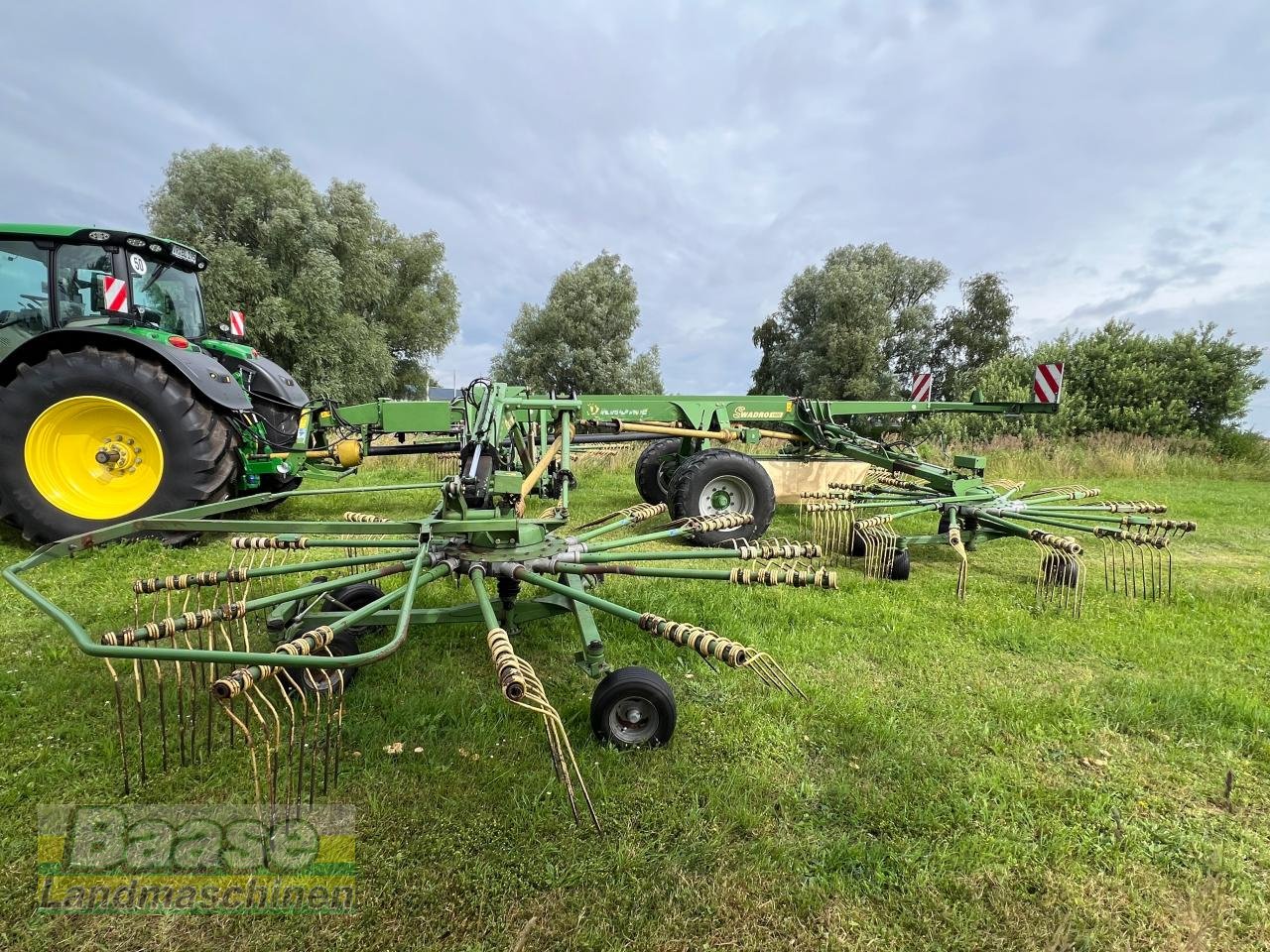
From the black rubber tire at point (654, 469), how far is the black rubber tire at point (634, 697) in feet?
14.7

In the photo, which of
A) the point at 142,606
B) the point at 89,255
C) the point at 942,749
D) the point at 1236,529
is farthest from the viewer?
the point at 1236,529

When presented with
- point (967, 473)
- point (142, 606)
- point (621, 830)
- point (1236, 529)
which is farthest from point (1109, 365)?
point (142, 606)

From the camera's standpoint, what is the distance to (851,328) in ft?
84.1

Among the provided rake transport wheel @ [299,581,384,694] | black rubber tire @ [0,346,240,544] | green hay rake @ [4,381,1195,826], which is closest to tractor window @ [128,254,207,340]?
black rubber tire @ [0,346,240,544]

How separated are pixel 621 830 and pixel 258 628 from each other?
2218 mm

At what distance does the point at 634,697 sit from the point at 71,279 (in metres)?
5.82

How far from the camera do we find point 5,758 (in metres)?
1.95

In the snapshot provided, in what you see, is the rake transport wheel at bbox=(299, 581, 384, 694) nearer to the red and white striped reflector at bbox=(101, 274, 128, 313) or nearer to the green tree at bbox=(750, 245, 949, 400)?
the red and white striped reflector at bbox=(101, 274, 128, 313)

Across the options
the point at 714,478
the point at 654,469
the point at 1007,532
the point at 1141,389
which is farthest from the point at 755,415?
the point at 1141,389

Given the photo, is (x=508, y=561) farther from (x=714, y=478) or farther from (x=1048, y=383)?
(x=1048, y=383)

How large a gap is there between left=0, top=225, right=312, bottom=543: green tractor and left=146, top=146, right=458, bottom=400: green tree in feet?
43.5

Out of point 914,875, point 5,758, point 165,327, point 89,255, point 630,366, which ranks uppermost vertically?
point 630,366

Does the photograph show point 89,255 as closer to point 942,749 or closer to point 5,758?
point 5,758

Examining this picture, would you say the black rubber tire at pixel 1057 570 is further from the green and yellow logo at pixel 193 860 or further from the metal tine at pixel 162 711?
the metal tine at pixel 162 711
